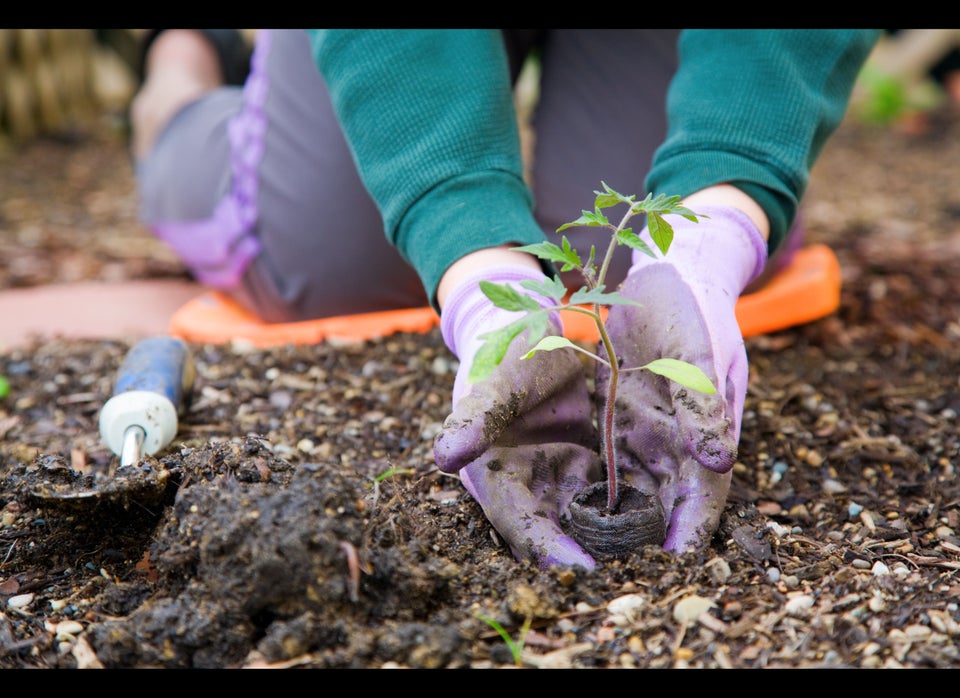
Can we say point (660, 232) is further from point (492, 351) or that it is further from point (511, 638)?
point (511, 638)

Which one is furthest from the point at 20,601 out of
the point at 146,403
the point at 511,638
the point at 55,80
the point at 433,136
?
the point at 55,80

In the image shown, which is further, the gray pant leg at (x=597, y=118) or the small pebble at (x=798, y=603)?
the gray pant leg at (x=597, y=118)

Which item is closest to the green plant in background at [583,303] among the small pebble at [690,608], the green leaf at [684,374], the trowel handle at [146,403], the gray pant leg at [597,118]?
the green leaf at [684,374]

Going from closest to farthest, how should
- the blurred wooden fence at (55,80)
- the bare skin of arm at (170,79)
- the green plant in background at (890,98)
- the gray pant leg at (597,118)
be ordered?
the gray pant leg at (597,118), the bare skin of arm at (170,79), the blurred wooden fence at (55,80), the green plant in background at (890,98)

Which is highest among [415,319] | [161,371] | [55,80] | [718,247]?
[718,247]

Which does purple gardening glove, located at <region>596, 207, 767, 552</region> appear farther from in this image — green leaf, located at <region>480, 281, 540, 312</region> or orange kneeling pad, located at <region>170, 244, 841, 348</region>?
orange kneeling pad, located at <region>170, 244, 841, 348</region>

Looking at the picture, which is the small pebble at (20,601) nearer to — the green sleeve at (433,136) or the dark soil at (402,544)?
the dark soil at (402,544)

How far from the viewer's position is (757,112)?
4.27ft

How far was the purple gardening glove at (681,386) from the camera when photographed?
1.00 meters

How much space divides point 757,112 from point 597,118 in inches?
25.7

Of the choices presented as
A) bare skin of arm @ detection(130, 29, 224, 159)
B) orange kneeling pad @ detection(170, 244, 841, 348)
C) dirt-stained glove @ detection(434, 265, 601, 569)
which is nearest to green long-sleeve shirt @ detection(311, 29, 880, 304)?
dirt-stained glove @ detection(434, 265, 601, 569)

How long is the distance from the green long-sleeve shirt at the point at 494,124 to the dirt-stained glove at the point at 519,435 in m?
0.13
